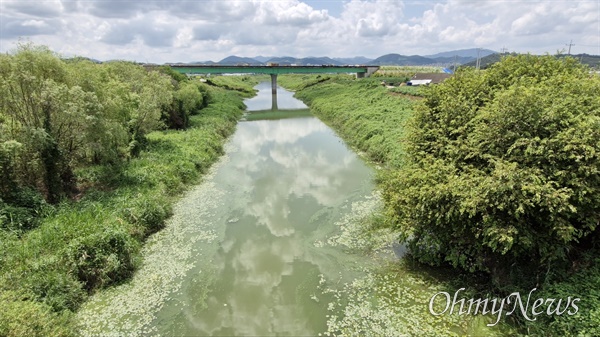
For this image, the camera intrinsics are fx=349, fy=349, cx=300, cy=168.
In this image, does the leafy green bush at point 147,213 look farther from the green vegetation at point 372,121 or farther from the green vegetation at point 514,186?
the green vegetation at point 372,121

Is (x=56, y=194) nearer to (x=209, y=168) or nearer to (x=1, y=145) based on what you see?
(x=1, y=145)

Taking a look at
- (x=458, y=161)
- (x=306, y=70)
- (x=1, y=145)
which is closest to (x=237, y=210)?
(x=1, y=145)

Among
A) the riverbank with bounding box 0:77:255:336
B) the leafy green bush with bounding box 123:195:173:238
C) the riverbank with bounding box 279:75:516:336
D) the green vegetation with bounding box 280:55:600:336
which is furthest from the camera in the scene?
the leafy green bush with bounding box 123:195:173:238

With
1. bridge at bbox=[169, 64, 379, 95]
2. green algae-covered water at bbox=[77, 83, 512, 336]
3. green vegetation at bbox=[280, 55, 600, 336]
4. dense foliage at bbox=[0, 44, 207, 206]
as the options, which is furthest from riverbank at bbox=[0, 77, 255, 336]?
bridge at bbox=[169, 64, 379, 95]

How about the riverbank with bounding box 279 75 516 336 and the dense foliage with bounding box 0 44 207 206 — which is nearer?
the riverbank with bounding box 279 75 516 336

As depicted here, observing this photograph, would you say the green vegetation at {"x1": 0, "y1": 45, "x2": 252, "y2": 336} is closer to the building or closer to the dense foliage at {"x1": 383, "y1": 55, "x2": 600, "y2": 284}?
the dense foliage at {"x1": 383, "y1": 55, "x2": 600, "y2": 284}
